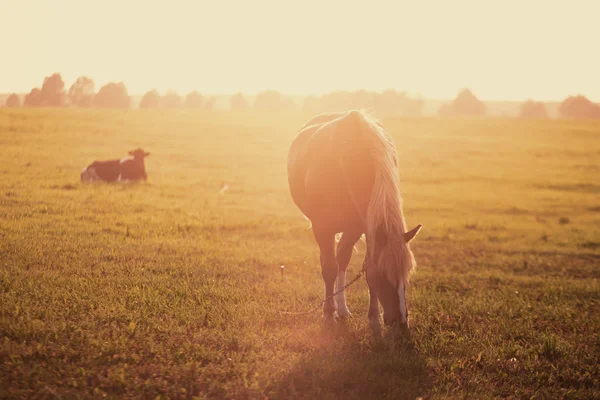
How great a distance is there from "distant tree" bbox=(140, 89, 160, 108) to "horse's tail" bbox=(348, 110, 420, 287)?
5494cm

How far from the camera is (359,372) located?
4.65m

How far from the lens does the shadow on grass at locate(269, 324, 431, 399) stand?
4.28m

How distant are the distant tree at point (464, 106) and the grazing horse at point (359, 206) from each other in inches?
3386

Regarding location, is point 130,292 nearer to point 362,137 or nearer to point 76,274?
point 76,274

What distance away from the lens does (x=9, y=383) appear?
390cm

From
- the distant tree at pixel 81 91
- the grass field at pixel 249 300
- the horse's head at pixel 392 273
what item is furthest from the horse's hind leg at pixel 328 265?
the distant tree at pixel 81 91

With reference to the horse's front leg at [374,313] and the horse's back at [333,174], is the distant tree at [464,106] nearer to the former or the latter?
the horse's back at [333,174]

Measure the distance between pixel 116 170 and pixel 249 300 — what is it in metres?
13.2

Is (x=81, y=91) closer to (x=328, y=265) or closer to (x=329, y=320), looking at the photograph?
(x=328, y=265)

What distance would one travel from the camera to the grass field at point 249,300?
4430 mm

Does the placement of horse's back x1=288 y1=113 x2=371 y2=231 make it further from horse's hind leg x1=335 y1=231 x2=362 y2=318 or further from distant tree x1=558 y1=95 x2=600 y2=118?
distant tree x1=558 y1=95 x2=600 y2=118

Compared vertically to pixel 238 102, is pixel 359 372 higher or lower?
lower

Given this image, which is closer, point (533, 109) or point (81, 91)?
point (81, 91)

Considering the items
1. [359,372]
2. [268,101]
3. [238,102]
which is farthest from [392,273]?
[238,102]
